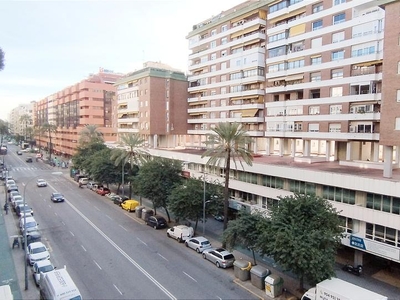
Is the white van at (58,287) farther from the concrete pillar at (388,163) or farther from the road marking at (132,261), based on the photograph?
the concrete pillar at (388,163)

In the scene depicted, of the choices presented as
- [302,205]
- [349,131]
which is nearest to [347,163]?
[349,131]

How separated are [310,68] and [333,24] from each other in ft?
17.0

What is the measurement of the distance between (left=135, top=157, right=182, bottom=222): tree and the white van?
55.1 ft

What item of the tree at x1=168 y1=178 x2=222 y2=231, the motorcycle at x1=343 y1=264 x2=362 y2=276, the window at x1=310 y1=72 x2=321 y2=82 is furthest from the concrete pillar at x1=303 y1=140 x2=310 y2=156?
the motorcycle at x1=343 y1=264 x2=362 y2=276

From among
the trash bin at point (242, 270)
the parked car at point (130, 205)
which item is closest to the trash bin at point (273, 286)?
the trash bin at point (242, 270)

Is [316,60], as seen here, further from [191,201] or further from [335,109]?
[191,201]

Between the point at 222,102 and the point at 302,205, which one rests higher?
the point at 222,102

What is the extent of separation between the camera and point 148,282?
72.9ft

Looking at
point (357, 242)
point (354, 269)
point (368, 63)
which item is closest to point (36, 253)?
point (354, 269)

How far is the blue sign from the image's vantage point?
77.5 ft

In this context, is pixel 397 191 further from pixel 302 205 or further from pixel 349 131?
pixel 349 131

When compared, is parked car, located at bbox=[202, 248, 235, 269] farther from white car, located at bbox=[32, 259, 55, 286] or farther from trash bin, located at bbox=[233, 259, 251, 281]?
white car, located at bbox=[32, 259, 55, 286]

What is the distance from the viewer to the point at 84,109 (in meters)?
88.8

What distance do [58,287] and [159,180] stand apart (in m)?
19.5
